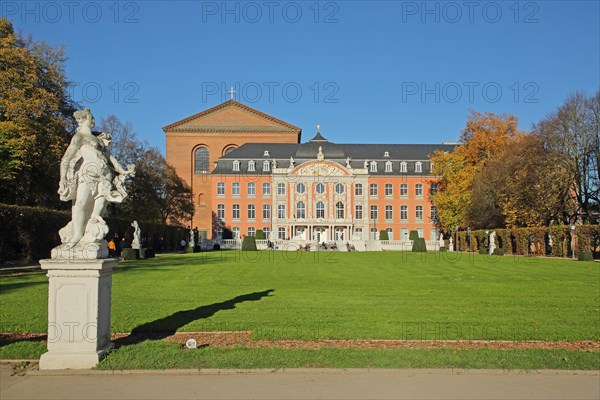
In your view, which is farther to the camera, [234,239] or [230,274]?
[234,239]

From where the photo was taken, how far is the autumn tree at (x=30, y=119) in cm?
3042

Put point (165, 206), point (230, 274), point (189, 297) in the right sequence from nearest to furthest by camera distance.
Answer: point (189, 297) → point (230, 274) → point (165, 206)

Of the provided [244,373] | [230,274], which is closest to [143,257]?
[230,274]

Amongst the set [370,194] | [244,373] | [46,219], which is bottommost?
[244,373]

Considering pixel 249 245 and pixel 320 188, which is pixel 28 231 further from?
pixel 320 188

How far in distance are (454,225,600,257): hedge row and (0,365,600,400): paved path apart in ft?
114

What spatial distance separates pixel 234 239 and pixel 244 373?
61680 millimetres

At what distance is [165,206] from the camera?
217ft

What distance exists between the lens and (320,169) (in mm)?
70062

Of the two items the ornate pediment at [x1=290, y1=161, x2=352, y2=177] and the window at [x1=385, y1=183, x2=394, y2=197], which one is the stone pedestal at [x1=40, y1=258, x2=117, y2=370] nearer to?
the ornate pediment at [x1=290, y1=161, x2=352, y2=177]

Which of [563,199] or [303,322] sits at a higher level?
[563,199]

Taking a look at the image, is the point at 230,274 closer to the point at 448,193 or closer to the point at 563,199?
the point at 563,199

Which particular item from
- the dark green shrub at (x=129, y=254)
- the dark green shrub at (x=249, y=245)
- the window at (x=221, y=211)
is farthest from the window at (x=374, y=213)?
the dark green shrub at (x=129, y=254)

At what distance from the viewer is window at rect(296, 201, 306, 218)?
232ft
